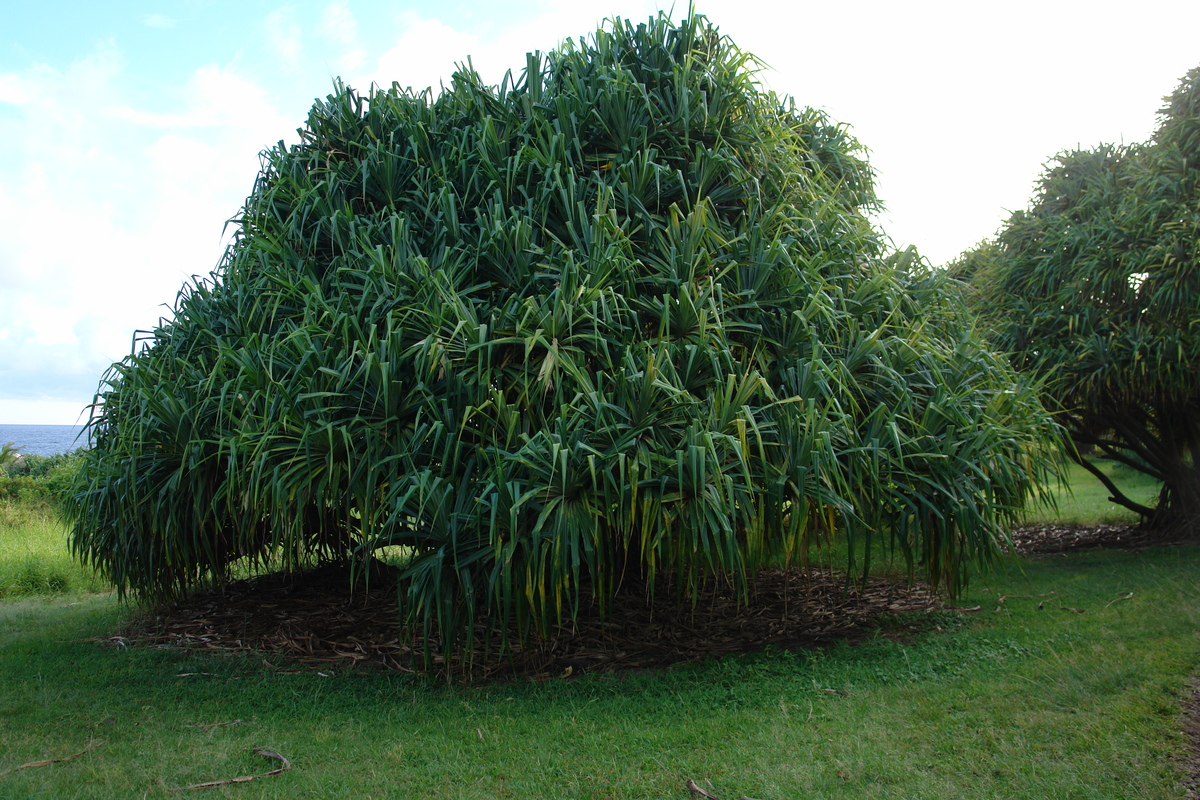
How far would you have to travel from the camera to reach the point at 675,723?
12.5ft

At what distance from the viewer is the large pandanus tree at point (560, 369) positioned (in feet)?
13.4

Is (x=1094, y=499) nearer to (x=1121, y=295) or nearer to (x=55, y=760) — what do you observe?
(x=1121, y=295)

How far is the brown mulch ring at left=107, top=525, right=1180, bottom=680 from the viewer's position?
4.87 m

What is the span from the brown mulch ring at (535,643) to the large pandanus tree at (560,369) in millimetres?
347

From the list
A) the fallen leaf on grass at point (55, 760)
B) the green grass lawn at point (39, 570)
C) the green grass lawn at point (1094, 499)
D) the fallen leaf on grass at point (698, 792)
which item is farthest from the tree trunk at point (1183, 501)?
the green grass lawn at point (39, 570)

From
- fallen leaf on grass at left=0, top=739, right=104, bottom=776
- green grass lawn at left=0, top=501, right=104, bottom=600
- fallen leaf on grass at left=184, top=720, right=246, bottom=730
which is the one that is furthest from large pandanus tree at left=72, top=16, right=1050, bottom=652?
green grass lawn at left=0, top=501, right=104, bottom=600

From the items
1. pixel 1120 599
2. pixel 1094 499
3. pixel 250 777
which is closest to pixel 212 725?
pixel 250 777

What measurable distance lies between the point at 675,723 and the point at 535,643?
1433 mm

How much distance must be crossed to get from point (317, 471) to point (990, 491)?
165 inches

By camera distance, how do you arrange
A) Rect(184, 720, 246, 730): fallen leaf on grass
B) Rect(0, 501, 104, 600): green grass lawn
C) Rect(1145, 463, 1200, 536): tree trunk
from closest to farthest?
Rect(184, 720, 246, 730): fallen leaf on grass
Rect(0, 501, 104, 600): green grass lawn
Rect(1145, 463, 1200, 536): tree trunk

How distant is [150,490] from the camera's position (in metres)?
5.20

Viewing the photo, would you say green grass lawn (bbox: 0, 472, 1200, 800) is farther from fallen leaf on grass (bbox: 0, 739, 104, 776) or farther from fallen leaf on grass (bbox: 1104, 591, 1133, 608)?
fallen leaf on grass (bbox: 1104, 591, 1133, 608)

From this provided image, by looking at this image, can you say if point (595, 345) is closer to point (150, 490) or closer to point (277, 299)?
point (277, 299)

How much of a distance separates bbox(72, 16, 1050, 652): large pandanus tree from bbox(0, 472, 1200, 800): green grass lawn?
0.57 m
